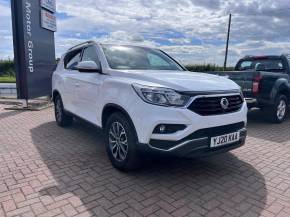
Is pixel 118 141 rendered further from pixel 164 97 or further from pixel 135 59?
pixel 135 59

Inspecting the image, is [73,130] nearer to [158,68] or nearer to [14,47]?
[158,68]

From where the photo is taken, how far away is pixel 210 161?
4.25 meters

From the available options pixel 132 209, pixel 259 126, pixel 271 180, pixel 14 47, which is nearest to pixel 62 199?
pixel 132 209

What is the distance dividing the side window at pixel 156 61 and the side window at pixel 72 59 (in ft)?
5.08

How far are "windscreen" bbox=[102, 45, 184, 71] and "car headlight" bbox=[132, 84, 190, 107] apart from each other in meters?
1.03

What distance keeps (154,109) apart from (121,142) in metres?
0.85

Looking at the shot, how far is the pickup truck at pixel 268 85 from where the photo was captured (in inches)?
247

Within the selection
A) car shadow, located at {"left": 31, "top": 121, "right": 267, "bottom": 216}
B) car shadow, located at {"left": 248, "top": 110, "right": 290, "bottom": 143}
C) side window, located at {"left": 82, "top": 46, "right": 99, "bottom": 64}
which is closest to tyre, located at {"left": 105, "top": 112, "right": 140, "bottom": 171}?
car shadow, located at {"left": 31, "top": 121, "right": 267, "bottom": 216}

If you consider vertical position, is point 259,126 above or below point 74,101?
A: below

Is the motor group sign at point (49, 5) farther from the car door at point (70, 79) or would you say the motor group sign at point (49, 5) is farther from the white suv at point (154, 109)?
the white suv at point (154, 109)

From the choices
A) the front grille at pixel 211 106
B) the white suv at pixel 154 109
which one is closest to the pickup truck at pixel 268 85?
the white suv at pixel 154 109

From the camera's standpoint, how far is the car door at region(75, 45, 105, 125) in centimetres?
421

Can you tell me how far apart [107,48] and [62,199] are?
2.45 m

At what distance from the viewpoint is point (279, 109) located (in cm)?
699
